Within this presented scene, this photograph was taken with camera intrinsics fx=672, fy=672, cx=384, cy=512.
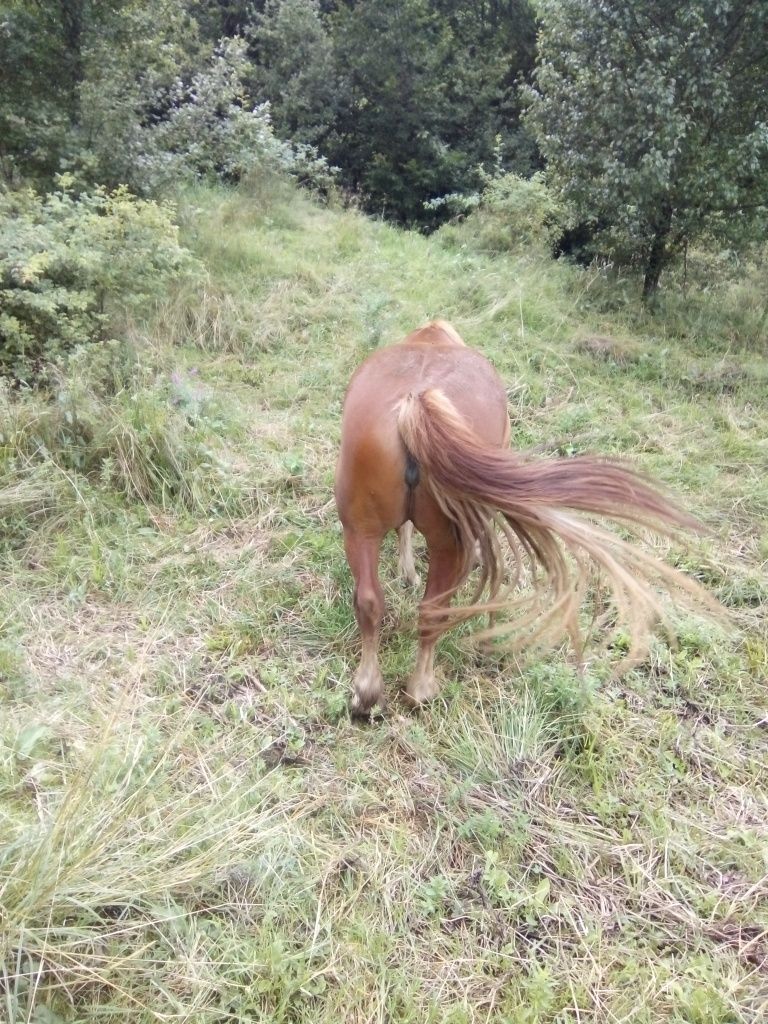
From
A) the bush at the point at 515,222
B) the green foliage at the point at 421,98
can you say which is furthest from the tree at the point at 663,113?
the green foliage at the point at 421,98

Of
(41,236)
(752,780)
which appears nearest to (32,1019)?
(752,780)

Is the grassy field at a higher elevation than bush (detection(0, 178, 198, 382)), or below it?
below

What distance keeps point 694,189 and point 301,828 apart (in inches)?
239

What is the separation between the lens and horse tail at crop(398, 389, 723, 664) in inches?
64.4

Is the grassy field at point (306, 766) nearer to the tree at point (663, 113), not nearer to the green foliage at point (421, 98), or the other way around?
the tree at point (663, 113)

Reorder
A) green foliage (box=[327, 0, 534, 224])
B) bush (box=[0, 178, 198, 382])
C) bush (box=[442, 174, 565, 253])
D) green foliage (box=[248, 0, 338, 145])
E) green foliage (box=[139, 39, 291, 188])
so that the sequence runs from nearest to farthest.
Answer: bush (box=[0, 178, 198, 382])
green foliage (box=[139, 39, 291, 188])
bush (box=[442, 174, 565, 253])
green foliage (box=[248, 0, 338, 145])
green foliage (box=[327, 0, 534, 224])

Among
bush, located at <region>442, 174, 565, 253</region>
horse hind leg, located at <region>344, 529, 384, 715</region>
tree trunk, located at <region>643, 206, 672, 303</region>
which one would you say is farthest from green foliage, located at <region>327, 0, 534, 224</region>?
horse hind leg, located at <region>344, 529, 384, 715</region>

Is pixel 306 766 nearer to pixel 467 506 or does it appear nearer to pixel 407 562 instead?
pixel 467 506

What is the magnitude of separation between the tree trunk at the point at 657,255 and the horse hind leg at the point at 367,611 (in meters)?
5.53

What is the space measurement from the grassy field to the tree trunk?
3.02 meters

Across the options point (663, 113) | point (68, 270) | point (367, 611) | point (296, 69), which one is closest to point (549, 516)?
point (367, 611)

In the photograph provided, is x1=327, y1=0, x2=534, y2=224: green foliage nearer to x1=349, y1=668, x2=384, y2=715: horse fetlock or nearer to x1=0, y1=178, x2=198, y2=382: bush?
x1=0, y1=178, x2=198, y2=382: bush

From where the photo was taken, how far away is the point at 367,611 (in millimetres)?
2312

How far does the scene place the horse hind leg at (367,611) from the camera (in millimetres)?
2293
